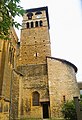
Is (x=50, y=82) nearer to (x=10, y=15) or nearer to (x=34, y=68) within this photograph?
(x=34, y=68)

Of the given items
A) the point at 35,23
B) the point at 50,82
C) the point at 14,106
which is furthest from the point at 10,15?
the point at 35,23

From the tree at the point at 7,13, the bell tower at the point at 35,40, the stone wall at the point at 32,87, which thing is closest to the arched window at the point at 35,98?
the stone wall at the point at 32,87

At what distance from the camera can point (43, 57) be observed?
2372cm

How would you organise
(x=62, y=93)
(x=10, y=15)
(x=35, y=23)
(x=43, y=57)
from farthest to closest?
(x=35, y=23), (x=43, y=57), (x=62, y=93), (x=10, y=15)

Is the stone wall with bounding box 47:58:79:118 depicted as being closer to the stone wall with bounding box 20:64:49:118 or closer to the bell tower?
the stone wall with bounding box 20:64:49:118

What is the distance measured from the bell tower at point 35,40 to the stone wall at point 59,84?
88.3 inches

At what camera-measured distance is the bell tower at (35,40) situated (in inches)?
941

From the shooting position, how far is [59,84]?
20.4 metres

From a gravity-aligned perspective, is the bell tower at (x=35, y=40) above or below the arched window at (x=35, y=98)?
above

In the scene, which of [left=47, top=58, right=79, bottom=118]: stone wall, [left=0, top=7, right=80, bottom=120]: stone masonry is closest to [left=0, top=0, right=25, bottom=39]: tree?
[left=0, top=7, right=80, bottom=120]: stone masonry

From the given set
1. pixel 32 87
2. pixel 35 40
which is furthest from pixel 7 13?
pixel 35 40

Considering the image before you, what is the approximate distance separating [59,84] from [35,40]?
28.5 feet

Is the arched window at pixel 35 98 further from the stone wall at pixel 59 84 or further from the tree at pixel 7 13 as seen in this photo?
the tree at pixel 7 13

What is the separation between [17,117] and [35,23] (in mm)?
16065
